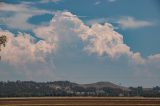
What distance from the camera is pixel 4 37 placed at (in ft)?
241

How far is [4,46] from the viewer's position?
73.6m

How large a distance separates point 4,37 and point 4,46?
1.63m
